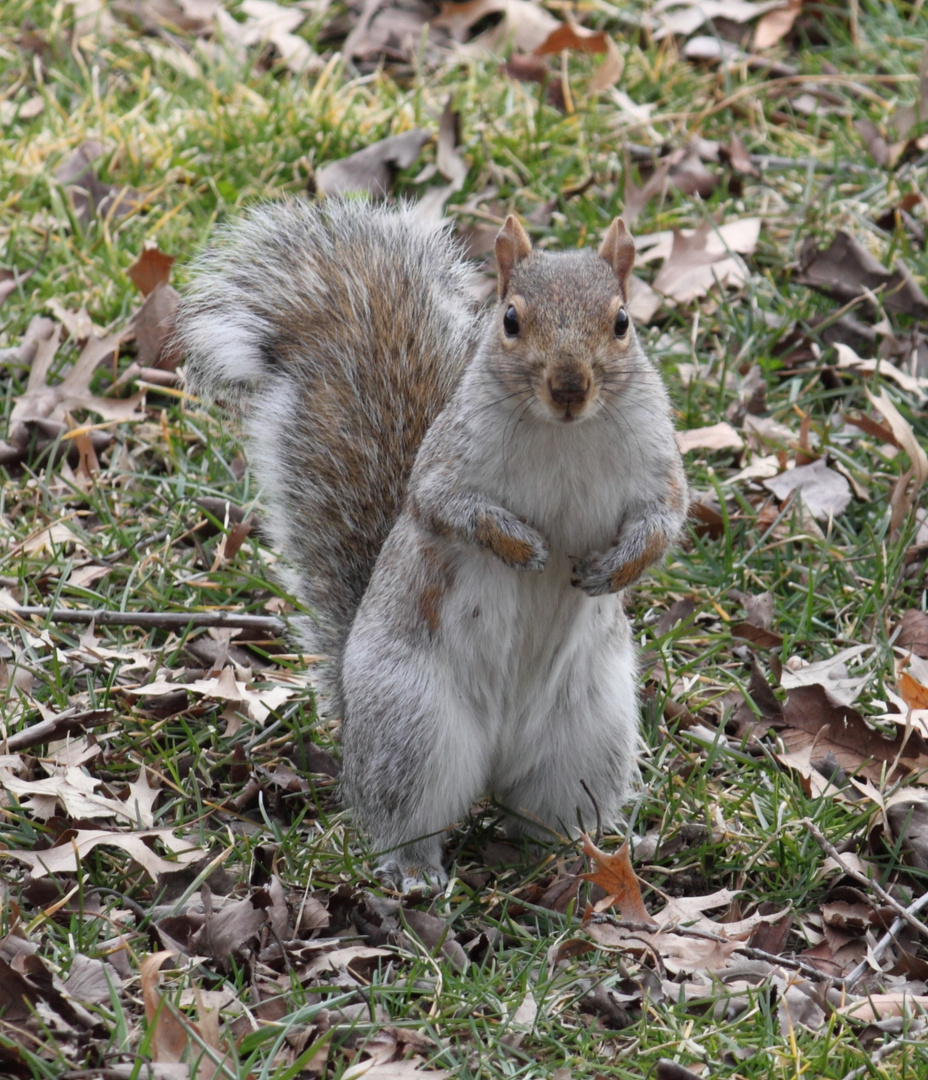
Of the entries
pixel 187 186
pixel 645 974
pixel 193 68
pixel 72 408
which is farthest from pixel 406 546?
pixel 193 68

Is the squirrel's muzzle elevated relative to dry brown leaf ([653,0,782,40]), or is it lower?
lower

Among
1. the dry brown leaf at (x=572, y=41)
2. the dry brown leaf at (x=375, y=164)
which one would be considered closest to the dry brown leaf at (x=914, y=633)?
the dry brown leaf at (x=375, y=164)

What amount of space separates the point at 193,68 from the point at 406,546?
A: 2.64 meters

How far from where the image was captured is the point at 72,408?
356 cm

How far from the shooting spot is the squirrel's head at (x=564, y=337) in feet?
7.27

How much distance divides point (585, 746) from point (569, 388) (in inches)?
28.6

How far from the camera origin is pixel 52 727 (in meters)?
2.70

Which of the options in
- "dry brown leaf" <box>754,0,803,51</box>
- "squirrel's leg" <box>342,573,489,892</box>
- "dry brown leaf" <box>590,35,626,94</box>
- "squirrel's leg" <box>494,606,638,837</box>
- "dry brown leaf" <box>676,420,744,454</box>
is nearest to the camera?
"squirrel's leg" <box>342,573,489,892</box>

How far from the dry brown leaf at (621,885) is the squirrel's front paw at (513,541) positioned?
0.46m

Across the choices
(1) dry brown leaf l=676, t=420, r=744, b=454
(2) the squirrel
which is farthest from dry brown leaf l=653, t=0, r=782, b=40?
(2) the squirrel

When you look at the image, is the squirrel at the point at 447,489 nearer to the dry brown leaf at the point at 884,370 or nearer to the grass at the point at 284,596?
the grass at the point at 284,596

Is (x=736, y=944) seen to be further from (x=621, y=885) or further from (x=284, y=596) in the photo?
(x=284, y=596)

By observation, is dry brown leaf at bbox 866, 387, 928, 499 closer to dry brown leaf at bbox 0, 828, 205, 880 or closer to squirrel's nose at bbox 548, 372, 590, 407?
squirrel's nose at bbox 548, 372, 590, 407

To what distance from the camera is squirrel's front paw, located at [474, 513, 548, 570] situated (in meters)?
2.35
